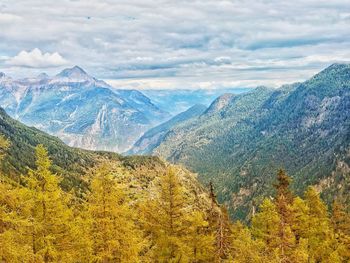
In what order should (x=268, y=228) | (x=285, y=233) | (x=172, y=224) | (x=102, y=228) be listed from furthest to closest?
(x=268, y=228), (x=172, y=224), (x=285, y=233), (x=102, y=228)

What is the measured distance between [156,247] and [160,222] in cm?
348

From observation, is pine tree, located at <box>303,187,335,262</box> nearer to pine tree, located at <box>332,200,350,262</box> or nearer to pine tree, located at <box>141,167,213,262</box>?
pine tree, located at <box>332,200,350,262</box>

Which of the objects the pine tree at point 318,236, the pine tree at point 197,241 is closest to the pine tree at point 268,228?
the pine tree at point 318,236

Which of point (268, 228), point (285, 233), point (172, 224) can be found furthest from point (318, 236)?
point (172, 224)

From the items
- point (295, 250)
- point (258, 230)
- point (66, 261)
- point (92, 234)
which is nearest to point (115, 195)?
point (92, 234)

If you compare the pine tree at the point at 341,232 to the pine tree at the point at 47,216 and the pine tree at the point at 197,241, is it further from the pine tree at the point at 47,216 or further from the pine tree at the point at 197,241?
the pine tree at the point at 47,216

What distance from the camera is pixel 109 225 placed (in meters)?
38.9

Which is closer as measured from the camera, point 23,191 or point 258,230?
point 23,191

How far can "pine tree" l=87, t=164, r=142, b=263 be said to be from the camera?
126 feet

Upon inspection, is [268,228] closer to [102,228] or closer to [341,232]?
[341,232]

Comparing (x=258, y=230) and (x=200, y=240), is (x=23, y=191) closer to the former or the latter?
(x=200, y=240)

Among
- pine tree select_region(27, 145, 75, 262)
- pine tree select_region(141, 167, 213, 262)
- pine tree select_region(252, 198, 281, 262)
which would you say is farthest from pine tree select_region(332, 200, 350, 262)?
pine tree select_region(27, 145, 75, 262)

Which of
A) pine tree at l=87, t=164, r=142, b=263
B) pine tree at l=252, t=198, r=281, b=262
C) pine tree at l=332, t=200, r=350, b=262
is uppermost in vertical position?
pine tree at l=87, t=164, r=142, b=263

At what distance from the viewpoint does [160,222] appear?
47031 millimetres
